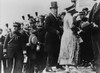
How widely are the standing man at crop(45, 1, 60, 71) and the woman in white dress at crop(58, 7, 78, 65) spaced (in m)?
0.09

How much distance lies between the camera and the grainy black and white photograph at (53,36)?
4750mm

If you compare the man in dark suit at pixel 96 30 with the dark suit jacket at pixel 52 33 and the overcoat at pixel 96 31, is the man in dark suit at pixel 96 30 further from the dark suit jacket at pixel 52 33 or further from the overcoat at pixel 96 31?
the dark suit jacket at pixel 52 33

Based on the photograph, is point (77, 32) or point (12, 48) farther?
point (12, 48)

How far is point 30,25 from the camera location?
504 centimetres

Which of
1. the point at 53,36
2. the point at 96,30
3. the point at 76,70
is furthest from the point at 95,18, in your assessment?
the point at 76,70

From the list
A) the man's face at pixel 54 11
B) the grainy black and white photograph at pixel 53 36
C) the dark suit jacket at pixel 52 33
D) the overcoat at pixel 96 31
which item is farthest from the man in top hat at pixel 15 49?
the overcoat at pixel 96 31

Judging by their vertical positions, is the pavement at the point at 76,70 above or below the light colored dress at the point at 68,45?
below

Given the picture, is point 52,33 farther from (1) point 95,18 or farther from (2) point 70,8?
(1) point 95,18

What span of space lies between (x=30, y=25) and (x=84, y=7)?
3.25ft

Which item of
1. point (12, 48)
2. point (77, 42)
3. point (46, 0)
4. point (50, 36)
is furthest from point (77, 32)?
point (12, 48)

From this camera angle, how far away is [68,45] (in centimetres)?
493

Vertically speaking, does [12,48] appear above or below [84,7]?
below

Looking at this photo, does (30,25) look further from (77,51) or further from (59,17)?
(77,51)

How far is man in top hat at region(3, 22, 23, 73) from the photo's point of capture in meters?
5.12
